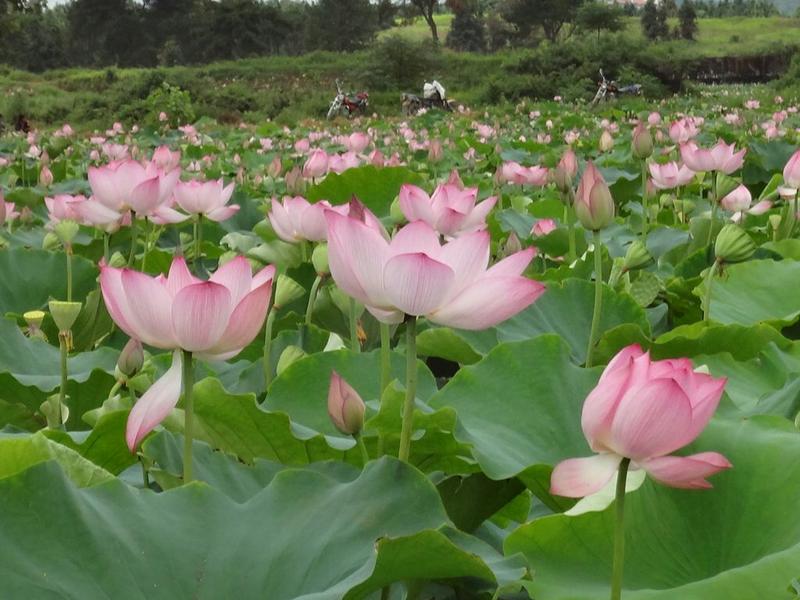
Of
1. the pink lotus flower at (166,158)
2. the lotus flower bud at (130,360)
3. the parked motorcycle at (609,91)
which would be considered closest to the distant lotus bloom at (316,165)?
the pink lotus flower at (166,158)

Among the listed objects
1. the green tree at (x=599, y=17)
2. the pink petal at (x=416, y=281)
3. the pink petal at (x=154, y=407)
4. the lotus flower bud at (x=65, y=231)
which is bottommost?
the green tree at (x=599, y=17)

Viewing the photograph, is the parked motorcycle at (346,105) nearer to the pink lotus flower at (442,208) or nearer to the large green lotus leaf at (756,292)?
the large green lotus leaf at (756,292)

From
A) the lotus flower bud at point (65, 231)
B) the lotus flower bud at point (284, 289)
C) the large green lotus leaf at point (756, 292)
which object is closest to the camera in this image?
the lotus flower bud at point (284, 289)

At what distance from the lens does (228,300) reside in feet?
2.26

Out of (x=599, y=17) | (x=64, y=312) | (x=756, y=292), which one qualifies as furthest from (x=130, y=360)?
(x=599, y=17)

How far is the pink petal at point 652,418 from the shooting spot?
0.57 metres

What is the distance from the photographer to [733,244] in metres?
1.41

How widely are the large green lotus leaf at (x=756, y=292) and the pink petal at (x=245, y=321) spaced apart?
99 centimetres

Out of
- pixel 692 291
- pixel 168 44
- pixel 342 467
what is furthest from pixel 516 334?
pixel 168 44

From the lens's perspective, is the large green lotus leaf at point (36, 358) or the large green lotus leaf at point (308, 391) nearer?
the large green lotus leaf at point (308, 391)

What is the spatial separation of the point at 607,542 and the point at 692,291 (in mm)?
975

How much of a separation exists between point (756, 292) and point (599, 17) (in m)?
29.8

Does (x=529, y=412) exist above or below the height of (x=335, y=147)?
above

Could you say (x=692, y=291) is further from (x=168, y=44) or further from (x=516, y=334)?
(x=168, y=44)
